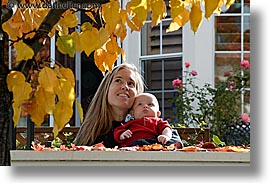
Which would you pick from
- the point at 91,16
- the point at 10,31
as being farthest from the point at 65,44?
the point at 91,16

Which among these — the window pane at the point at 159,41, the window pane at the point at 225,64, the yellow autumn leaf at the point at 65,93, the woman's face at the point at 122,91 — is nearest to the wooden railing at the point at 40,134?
the woman's face at the point at 122,91

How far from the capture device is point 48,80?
3.34 feet

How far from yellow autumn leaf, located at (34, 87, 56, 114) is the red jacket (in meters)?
0.71

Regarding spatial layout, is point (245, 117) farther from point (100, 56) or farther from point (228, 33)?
point (100, 56)

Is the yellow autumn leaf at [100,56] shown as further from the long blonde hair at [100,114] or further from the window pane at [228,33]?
the window pane at [228,33]

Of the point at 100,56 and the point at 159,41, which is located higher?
the point at 159,41

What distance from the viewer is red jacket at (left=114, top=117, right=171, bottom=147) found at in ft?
5.66

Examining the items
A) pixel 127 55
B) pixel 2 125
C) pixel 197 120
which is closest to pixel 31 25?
pixel 2 125

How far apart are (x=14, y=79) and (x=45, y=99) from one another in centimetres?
8

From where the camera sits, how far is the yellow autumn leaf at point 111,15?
47.4 inches

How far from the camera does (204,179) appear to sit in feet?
5.18

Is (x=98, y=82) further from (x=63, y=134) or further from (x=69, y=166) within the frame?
(x=69, y=166)

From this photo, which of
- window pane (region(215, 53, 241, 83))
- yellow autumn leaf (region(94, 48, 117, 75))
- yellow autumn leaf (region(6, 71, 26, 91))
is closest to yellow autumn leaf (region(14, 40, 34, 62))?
yellow autumn leaf (region(6, 71, 26, 91))

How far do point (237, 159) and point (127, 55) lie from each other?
583 millimetres
